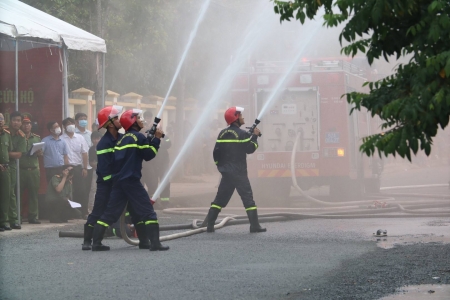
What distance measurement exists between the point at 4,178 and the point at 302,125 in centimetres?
693

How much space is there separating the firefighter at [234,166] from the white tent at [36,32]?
299cm

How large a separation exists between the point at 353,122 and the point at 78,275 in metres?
10.8

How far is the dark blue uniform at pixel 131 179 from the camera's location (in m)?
9.15

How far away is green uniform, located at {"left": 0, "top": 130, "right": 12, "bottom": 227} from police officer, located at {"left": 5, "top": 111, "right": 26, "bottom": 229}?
120 millimetres

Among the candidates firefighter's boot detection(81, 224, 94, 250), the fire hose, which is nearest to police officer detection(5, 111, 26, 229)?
the fire hose

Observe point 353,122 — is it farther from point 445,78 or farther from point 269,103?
point 445,78

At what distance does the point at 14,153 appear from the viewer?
12070 millimetres

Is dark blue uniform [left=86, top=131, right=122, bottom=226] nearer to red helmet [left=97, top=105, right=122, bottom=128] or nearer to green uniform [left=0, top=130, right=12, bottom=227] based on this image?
red helmet [left=97, top=105, right=122, bottom=128]

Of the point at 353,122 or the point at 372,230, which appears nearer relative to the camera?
the point at 372,230

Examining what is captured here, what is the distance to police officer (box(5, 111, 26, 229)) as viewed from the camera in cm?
1183

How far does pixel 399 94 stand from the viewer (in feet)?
15.7

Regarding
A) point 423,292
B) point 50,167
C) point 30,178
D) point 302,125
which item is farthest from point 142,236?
point 302,125

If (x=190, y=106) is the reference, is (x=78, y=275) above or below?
below

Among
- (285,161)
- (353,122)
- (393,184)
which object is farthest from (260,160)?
(393,184)
